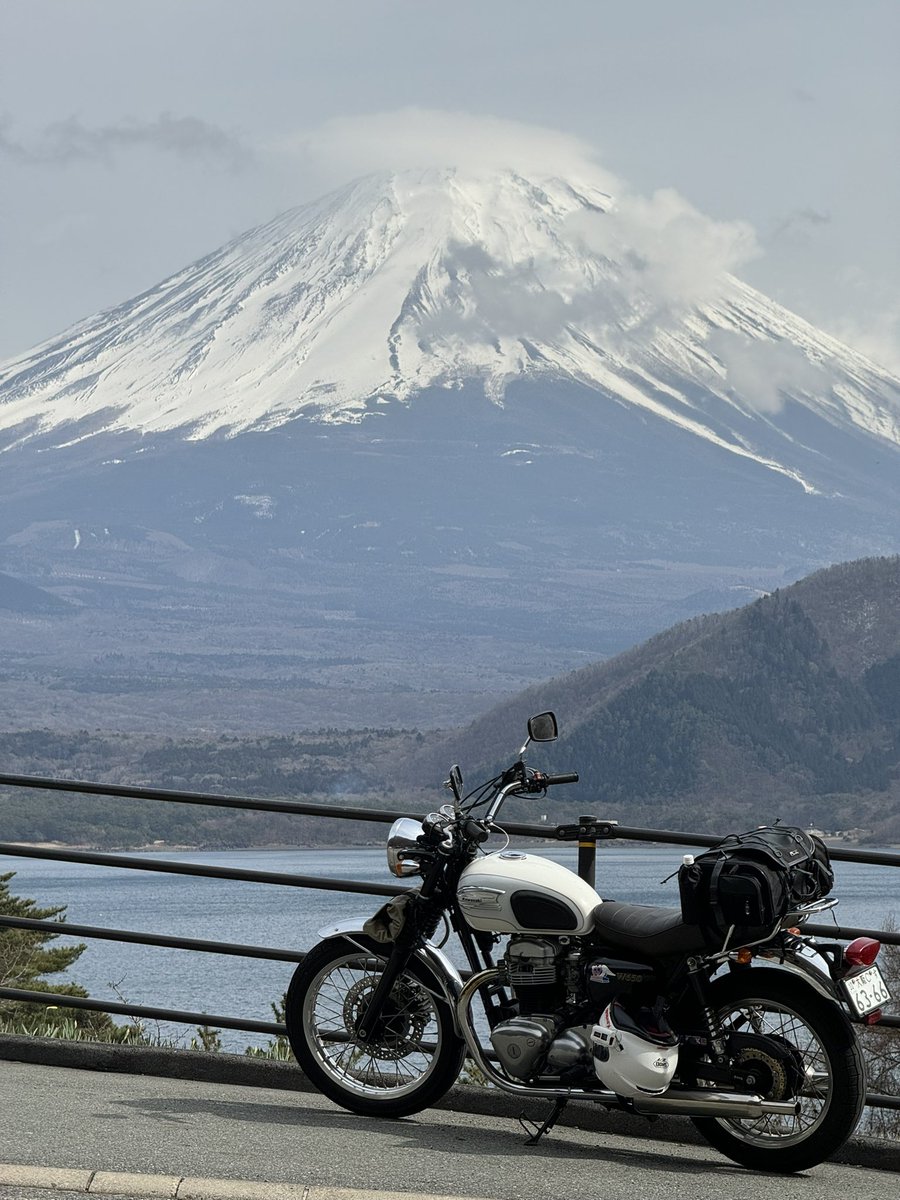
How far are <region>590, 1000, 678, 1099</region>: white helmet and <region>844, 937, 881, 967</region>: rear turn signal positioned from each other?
1.98ft

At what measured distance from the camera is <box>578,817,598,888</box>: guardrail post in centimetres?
600

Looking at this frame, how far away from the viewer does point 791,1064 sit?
17.7ft

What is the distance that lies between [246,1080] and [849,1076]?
2362mm

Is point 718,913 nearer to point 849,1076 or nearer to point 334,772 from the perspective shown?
point 849,1076

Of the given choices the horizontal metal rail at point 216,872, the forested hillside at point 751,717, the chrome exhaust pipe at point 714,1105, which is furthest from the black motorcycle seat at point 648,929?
the forested hillside at point 751,717

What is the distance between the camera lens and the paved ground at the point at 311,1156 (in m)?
4.78

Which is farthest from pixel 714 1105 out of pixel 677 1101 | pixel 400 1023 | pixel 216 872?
pixel 216 872

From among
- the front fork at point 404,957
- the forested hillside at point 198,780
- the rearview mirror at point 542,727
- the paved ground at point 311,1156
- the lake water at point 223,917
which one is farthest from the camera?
the forested hillside at point 198,780

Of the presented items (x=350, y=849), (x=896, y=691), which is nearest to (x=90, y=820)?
(x=350, y=849)

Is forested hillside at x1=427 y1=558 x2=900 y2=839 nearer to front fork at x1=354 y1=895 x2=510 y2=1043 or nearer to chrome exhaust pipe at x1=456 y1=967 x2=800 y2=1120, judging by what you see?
front fork at x1=354 y1=895 x2=510 y2=1043

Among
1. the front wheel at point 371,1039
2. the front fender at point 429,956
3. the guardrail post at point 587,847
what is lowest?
the front wheel at point 371,1039

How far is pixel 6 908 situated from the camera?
82.4 feet

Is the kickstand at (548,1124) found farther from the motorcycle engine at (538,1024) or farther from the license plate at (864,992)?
the license plate at (864,992)

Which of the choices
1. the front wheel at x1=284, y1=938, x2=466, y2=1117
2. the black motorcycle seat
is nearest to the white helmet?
the black motorcycle seat
